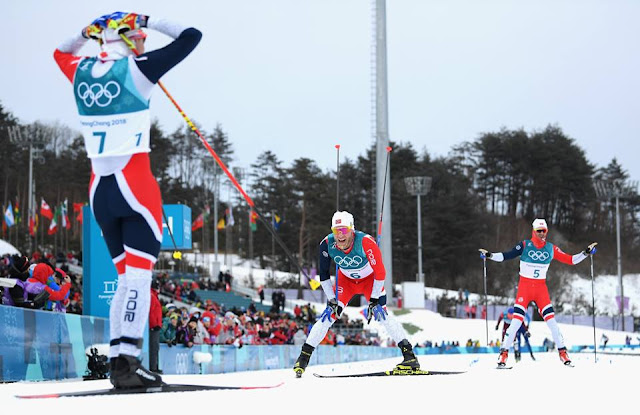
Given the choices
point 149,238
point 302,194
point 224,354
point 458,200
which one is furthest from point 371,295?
point 302,194

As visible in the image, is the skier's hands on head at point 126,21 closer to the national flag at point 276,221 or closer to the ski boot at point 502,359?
the ski boot at point 502,359

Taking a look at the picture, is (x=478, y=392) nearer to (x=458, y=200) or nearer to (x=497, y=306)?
(x=497, y=306)

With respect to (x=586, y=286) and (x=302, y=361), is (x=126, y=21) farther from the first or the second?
(x=586, y=286)

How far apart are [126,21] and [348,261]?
15.6ft

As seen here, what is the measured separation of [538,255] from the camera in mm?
13234

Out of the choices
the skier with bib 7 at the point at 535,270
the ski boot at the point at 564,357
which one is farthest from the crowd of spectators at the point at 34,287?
the ski boot at the point at 564,357

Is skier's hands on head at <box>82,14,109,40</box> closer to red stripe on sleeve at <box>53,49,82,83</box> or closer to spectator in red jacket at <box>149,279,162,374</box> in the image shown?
red stripe on sleeve at <box>53,49,82,83</box>

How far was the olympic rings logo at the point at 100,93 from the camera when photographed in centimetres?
542

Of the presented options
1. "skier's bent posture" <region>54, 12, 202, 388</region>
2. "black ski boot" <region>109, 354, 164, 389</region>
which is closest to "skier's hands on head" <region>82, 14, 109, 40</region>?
"skier's bent posture" <region>54, 12, 202, 388</region>

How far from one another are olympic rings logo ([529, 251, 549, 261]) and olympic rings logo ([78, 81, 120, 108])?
9.06 metres

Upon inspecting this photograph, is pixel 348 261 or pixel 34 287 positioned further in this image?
pixel 34 287

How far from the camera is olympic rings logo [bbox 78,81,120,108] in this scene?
5.42 m

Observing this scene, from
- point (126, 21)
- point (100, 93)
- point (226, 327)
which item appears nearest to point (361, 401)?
point (100, 93)

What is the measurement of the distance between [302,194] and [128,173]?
260 feet
